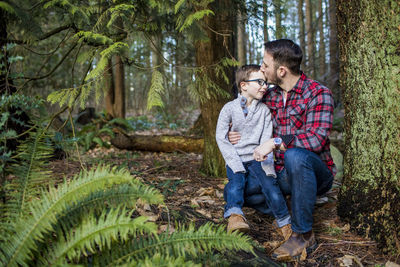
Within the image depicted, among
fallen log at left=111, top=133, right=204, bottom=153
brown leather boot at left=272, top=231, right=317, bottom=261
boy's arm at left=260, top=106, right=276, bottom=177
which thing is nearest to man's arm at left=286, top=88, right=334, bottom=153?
boy's arm at left=260, top=106, right=276, bottom=177

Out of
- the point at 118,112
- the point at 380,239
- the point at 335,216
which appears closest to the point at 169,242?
the point at 380,239

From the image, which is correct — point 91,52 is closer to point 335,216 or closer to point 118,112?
point 335,216

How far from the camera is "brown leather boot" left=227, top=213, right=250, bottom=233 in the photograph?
2.52 metres

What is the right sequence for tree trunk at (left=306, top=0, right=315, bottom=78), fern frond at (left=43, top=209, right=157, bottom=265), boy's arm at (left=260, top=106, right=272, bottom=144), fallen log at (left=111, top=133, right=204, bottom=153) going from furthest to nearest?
tree trunk at (left=306, top=0, right=315, bottom=78)
fallen log at (left=111, top=133, right=204, bottom=153)
boy's arm at (left=260, top=106, right=272, bottom=144)
fern frond at (left=43, top=209, right=157, bottom=265)

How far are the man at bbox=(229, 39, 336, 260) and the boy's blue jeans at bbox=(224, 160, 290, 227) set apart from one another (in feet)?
0.51

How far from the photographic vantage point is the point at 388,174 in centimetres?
251

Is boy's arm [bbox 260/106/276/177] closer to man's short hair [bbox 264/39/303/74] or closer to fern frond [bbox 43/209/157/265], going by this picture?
man's short hair [bbox 264/39/303/74]

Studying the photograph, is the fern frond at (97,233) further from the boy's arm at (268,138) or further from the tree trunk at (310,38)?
the tree trunk at (310,38)

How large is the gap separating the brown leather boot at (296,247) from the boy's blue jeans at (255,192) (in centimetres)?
22

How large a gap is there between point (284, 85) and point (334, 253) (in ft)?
5.02

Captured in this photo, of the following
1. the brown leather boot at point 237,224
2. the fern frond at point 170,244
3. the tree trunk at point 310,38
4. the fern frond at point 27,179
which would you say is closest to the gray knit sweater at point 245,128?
the brown leather boot at point 237,224

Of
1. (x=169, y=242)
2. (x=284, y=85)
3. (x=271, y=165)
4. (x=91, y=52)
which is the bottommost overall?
(x=169, y=242)

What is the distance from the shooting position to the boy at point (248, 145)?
2.82 m

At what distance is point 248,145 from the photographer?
3.05 metres
